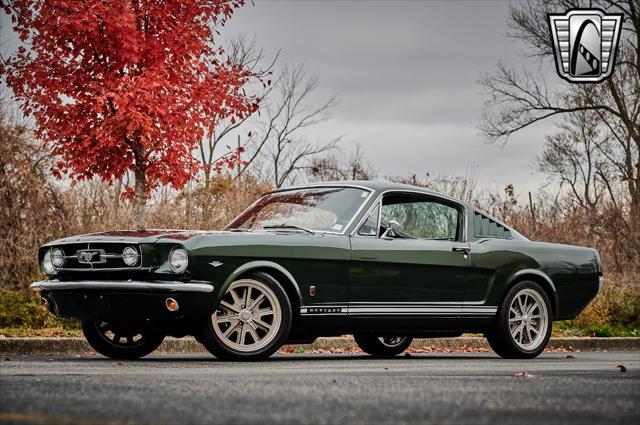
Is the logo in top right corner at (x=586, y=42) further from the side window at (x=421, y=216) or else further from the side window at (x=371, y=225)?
the side window at (x=371, y=225)

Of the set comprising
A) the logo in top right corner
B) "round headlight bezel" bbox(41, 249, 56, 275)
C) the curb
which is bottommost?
the curb

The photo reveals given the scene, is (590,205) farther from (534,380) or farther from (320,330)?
(534,380)

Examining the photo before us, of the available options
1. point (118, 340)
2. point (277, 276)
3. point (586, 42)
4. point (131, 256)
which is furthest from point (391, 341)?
point (586, 42)

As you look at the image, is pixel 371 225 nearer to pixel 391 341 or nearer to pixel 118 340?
pixel 391 341

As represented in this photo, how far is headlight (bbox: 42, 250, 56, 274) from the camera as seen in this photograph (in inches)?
375

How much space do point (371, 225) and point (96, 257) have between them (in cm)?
251

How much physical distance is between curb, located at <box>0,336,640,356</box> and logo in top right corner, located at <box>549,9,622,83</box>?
27.3ft

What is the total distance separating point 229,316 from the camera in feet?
29.5

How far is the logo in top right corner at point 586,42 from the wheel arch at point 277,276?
13234mm

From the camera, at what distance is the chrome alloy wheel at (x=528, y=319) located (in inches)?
427

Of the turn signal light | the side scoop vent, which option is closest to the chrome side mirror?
the side scoop vent

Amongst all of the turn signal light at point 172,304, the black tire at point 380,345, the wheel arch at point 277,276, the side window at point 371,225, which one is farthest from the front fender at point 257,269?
the black tire at point 380,345

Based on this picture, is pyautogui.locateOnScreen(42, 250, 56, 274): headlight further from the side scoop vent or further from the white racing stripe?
the side scoop vent

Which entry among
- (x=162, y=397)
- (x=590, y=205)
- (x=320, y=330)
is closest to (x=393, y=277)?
(x=320, y=330)
